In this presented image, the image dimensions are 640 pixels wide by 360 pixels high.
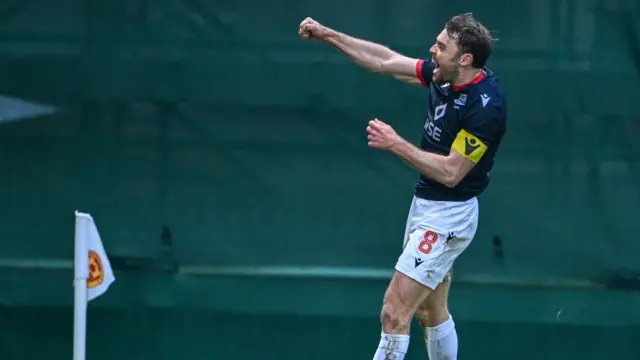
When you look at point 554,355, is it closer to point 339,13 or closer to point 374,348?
point 374,348

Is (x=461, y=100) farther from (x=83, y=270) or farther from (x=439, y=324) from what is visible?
(x=83, y=270)

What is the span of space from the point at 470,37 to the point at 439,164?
0.55 m

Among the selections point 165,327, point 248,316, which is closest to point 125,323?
point 165,327

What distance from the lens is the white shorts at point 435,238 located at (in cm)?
478

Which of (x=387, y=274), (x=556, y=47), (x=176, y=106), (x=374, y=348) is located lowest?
(x=374, y=348)

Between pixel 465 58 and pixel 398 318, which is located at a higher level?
pixel 465 58

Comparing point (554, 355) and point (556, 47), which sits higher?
point (556, 47)

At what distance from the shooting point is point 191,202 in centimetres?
563

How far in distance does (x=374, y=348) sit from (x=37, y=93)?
7.00ft

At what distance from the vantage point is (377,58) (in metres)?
5.07

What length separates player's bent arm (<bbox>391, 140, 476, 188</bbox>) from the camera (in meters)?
4.55

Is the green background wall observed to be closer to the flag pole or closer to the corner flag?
the corner flag

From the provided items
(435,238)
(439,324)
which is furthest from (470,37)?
(439,324)

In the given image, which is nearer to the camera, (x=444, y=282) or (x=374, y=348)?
(x=444, y=282)
